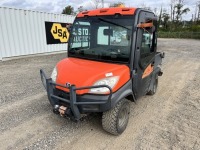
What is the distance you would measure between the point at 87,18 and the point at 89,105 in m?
1.86

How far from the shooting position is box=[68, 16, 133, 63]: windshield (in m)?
3.43

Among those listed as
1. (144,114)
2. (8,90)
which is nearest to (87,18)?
(144,114)

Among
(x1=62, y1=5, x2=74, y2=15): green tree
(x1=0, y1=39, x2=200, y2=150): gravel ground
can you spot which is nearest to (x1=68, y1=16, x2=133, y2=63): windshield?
(x1=0, y1=39, x2=200, y2=150): gravel ground

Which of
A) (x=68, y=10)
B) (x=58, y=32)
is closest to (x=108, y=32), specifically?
(x=58, y=32)

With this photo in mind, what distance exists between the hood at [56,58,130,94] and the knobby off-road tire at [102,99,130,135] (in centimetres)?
39

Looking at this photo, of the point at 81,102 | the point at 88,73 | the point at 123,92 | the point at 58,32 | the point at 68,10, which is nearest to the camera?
the point at 81,102

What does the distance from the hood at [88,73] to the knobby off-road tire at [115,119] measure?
39cm

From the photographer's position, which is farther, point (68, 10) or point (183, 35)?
point (68, 10)

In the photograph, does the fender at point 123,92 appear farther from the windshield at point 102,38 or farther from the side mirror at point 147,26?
the side mirror at point 147,26

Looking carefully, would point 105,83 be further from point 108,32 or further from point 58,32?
point 58,32

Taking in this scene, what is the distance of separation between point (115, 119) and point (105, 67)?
919mm

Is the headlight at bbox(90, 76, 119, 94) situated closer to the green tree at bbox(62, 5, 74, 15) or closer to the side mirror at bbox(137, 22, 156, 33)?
the side mirror at bbox(137, 22, 156, 33)

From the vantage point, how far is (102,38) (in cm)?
375

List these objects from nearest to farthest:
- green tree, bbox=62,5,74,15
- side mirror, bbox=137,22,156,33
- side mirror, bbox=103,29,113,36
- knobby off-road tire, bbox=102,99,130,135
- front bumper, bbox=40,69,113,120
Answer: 1. front bumper, bbox=40,69,113,120
2. knobby off-road tire, bbox=102,99,130,135
3. side mirror, bbox=137,22,156,33
4. side mirror, bbox=103,29,113,36
5. green tree, bbox=62,5,74,15
